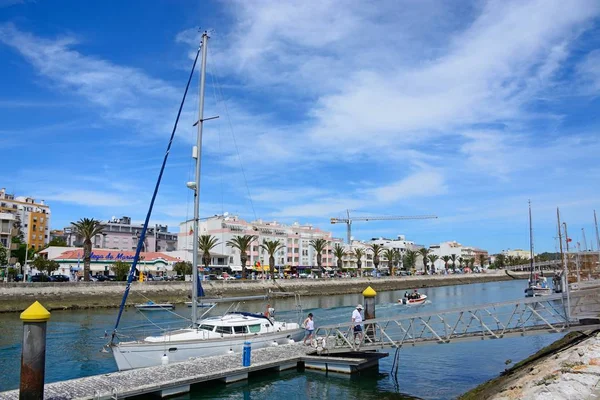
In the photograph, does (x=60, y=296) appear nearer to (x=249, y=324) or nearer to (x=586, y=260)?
(x=249, y=324)

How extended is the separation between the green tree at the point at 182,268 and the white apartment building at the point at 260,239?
11.9 metres

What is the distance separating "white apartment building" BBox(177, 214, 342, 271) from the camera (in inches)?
4938

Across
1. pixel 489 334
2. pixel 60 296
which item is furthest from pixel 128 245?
pixel 489 334

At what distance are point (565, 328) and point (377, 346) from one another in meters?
9.05

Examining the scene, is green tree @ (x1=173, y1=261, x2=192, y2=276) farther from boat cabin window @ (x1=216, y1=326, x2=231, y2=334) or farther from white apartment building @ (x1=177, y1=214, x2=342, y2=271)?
boat cabin window @ (x1=216, y1=326, x2=231, y2=334)

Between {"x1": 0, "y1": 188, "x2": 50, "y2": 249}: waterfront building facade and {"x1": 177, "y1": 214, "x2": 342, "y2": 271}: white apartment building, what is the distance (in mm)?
38206

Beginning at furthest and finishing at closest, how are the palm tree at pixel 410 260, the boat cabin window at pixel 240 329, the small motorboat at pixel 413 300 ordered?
the palm tree at pixel 410 260 → the small motorboat at pixel 413 300 → the boat cabin window at pixel 240 329

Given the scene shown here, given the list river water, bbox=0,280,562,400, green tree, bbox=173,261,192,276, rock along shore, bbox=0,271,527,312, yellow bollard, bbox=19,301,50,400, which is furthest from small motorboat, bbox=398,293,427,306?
yellow bollard, bbox=19,301,50,400

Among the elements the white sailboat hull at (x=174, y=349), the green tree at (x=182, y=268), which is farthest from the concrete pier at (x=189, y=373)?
the green tree at (x=182, y=268)

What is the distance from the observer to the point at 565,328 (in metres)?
22.1

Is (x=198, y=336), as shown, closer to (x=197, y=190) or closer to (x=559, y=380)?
(x=197, y=190)

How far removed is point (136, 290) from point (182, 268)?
78.6 ft

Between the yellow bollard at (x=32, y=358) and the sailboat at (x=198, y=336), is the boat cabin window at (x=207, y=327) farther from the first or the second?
the yellow bollard at (x=32, y=358)

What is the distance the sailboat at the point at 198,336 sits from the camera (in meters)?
23.7
